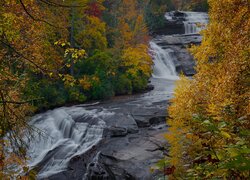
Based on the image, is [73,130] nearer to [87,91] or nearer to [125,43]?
[87,91]

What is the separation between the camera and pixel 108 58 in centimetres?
2292

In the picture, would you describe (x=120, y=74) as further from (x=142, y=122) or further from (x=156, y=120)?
(x=142, y=122)

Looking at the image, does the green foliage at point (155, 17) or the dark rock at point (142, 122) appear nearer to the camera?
the dark rock at point (142, 122)

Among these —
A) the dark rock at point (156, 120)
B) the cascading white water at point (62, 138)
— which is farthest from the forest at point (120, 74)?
the cascading white water at point (62, 138)

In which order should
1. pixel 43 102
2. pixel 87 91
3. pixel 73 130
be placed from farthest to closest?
pixel 87 91
pixel 43 102
pixel 73 130

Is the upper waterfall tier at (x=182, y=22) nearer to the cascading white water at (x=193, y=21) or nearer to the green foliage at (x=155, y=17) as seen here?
the cascading white water at (x=193, y=21)

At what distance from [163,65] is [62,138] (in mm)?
19276

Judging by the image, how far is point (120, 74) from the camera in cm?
2386

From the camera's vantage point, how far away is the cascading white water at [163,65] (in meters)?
30.8

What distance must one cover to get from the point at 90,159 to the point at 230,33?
7.44 meters

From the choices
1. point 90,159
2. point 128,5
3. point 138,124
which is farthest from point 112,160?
point 128,5

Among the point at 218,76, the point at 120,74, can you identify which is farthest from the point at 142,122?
the point at 120,74

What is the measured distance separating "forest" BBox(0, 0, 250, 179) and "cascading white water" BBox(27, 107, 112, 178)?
117 cm

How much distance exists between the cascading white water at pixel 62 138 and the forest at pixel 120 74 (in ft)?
3.82
